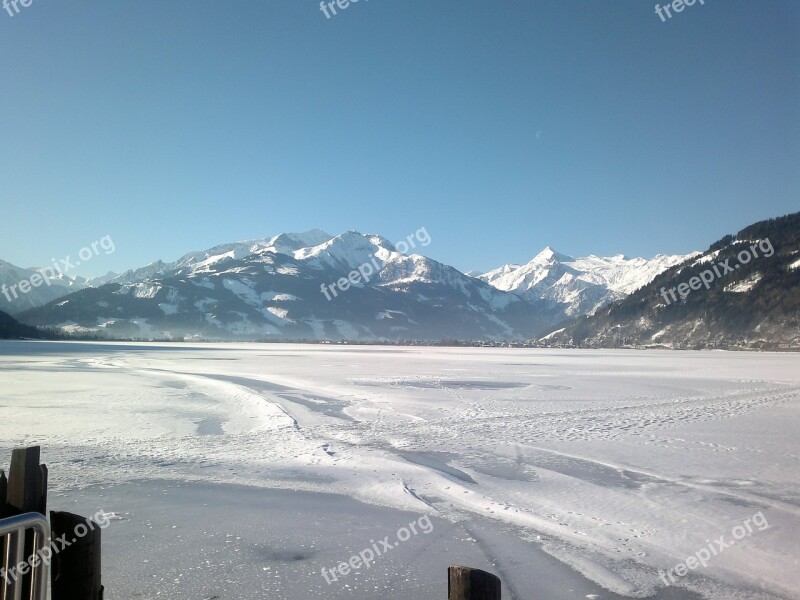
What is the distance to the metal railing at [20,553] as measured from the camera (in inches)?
109

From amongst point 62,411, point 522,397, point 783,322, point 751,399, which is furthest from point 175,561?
point 783,322

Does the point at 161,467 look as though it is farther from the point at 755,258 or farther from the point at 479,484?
the point at 755,258

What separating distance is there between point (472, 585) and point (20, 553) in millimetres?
2407

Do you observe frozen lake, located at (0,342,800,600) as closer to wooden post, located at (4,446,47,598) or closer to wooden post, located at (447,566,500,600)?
wooden post, located at (4,446,47,598)

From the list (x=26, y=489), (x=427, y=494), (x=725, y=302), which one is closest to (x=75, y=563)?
(x=26, y=489)

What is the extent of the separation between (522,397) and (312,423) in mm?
10332

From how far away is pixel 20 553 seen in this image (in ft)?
9.12

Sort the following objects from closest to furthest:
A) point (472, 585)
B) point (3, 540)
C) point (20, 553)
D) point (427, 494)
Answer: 1. point (472, 585)
2. point (20, 553)
3. point (3, 540)
4. point (427, 494)

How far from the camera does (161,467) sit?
10242 millimetres

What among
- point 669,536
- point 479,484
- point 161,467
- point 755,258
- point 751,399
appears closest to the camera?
point 669,536

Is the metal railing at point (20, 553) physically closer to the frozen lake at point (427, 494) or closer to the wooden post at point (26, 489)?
the wooden post at point (26, 489)

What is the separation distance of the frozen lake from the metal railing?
272cm

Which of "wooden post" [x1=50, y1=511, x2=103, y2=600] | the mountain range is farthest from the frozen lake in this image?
the mountain range

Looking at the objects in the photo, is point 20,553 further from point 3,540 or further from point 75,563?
point 75,563
